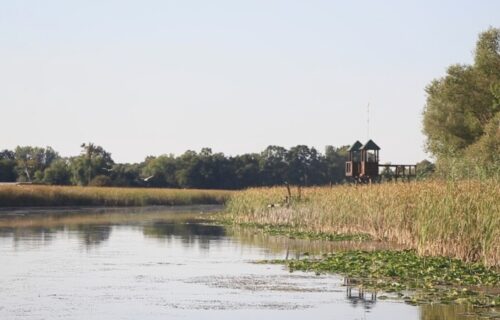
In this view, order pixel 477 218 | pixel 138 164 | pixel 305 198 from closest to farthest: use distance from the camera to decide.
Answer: pixel 477 218 → pixel 305 198 → pixel 138 164

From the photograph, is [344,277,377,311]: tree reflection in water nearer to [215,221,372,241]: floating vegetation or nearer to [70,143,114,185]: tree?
[215,221,372,241]: floating vegetation

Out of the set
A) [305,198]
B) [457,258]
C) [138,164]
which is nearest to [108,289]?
[457,258]

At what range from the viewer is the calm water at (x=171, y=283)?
2264 centimetres

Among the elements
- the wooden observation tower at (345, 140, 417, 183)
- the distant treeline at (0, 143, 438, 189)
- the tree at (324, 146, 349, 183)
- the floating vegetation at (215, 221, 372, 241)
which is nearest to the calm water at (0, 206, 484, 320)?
the floating vegetation at (215, 221, 372, 241)

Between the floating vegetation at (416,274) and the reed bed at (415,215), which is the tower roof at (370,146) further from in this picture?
the floating vegetation at (416,274)

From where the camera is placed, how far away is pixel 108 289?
26.5 meters

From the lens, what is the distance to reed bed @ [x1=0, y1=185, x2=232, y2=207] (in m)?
84.8

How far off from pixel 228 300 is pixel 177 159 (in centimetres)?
13591

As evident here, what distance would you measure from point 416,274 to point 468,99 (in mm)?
55628

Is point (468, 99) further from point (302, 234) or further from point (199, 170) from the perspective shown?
point (199, 170)

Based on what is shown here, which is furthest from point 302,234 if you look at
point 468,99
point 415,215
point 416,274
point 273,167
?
point 273,167

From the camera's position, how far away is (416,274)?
28.5 meters

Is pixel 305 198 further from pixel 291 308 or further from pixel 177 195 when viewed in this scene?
pixel 177 195

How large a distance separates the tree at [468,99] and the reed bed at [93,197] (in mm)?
Result: 30784
